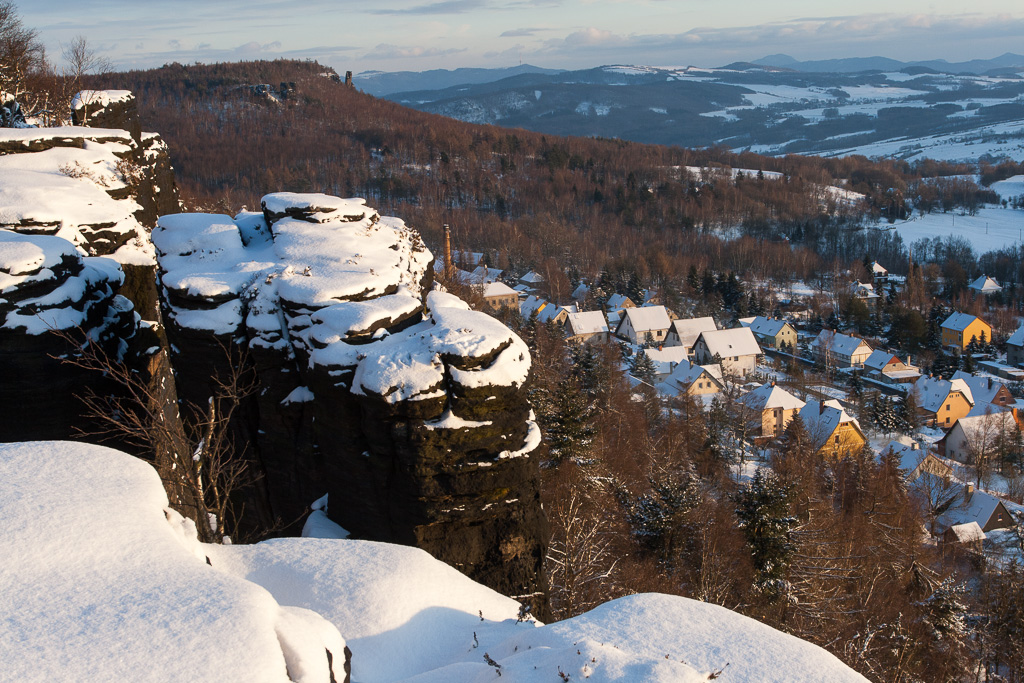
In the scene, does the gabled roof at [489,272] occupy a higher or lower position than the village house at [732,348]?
higher

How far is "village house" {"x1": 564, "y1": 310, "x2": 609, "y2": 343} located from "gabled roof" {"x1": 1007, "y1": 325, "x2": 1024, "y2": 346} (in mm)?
38388

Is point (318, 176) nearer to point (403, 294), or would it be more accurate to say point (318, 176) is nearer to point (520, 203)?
point (520, 203)

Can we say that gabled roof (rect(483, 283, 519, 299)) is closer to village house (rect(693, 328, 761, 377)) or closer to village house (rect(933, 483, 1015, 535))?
village house (rect(693, 328, 761, 377))

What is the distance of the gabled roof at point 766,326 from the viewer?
235 ft

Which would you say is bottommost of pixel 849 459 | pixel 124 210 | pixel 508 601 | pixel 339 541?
pixel 849 459

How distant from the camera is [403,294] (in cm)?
1421

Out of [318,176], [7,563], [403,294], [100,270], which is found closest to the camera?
[7,563]

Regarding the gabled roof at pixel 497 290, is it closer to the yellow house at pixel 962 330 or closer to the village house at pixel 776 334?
the village house at pixel 776 334

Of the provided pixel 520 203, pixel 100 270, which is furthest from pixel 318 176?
pixel 100 270

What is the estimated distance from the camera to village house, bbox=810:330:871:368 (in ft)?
216

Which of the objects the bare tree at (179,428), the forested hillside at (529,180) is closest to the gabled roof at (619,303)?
the forested hillside at (529,180)

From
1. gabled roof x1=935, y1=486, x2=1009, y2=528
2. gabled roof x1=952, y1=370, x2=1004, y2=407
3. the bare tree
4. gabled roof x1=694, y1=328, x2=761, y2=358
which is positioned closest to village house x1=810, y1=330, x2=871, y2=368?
gabled roof x1=694, y1=328, x2=761, y2=358

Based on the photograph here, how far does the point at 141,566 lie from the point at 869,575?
78.0 feet

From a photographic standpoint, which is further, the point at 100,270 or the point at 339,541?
the point at 100,270
